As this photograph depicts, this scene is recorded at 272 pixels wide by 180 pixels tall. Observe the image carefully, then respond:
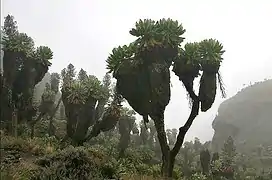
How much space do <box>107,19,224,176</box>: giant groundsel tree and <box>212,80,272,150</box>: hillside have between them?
53.8 metres

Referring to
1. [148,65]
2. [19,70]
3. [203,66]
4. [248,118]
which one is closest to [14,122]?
[19,70]

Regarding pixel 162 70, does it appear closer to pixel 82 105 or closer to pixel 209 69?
pixel 209 69

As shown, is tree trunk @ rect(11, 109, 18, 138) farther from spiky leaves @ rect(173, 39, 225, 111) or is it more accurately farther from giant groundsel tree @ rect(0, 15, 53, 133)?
spiky leaves @ rect(173, 39, 225, 111)

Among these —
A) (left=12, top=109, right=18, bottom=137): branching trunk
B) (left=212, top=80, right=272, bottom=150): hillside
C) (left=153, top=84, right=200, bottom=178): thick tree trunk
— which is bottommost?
(left=153, top=84, right=200, bottom=178): thick tree trunk

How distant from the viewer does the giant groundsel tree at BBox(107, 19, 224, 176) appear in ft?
62.1

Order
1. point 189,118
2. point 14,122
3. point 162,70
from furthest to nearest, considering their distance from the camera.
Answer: point 14,122, point 189,118, point 162,70

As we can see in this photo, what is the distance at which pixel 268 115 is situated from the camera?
79.2 m

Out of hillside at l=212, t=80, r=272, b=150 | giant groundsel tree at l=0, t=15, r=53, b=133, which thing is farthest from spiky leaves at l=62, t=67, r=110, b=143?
hillside at l=212, t=80, r=272, b=150

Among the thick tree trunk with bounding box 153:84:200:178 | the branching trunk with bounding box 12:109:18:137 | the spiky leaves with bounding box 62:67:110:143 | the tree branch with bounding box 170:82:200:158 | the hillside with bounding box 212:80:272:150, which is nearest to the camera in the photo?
the thick tree trunk with bounding box 153:84:200:178

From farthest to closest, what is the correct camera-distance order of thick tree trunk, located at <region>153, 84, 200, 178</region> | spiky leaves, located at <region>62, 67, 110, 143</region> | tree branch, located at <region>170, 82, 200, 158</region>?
spiky leaves, located at <region>62, 67, 110, 143</region> → tree branch, located at <region>170, 82, 200, 158</region> → thick tree trunk, located at <region>153, 84, 200, 178</region>

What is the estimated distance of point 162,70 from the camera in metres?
18.9

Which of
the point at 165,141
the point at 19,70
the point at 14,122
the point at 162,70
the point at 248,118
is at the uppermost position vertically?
the point at 248,118

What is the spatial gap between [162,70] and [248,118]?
69.6 metres

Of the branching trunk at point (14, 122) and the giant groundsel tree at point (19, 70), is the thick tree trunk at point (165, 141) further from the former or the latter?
the giant groundsel tree at point (19, 70)
